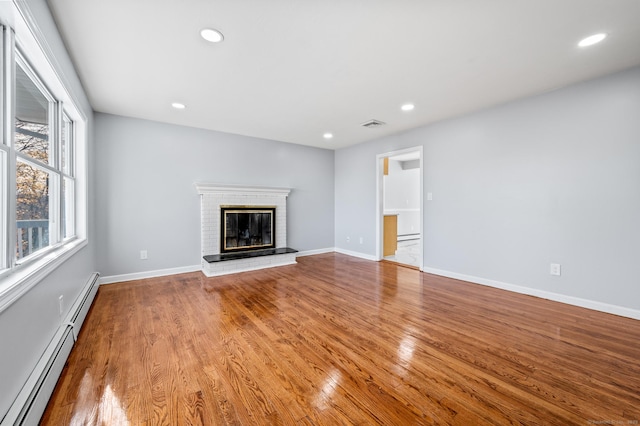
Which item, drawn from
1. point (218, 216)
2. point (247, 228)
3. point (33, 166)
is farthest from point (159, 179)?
point (33, 166)

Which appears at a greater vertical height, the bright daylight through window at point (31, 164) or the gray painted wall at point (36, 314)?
the bright daylight through window at point (31, 164)

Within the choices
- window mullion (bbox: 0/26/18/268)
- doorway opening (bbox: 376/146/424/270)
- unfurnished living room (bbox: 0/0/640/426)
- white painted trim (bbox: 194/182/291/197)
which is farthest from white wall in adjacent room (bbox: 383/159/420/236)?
window mullion (bbox: 0/26/18/268)

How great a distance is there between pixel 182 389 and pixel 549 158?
164 inches

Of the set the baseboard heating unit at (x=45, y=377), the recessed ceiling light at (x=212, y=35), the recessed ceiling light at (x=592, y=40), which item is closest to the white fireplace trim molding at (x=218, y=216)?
the baseboard heating unit at (x=45, y=377)

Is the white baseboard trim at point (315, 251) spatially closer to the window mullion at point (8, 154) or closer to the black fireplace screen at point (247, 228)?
the black fireplace screen at point (247, 228)

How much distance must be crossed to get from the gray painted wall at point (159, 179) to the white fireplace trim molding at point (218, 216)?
142mm

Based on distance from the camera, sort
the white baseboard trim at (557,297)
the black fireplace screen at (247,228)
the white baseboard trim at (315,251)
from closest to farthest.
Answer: the white baseboard trim at (557,297)
the black fireplace screen at (247,228)
the white baseboard trim at (315,251)

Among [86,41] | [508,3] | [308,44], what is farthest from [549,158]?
[86,41]

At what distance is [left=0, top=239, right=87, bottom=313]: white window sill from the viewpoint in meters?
1.17

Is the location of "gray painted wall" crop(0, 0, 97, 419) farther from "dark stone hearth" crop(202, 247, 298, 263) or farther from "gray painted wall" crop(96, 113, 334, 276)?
"dark stone hearth" crop(202, 247, 298, 263)

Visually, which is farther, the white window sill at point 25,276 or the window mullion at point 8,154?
the window mullion at point 8,154

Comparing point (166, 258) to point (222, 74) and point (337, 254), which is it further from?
point (337, 254)

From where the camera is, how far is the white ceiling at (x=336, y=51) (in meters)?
1.81

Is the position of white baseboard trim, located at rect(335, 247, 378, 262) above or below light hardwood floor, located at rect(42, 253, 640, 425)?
above
